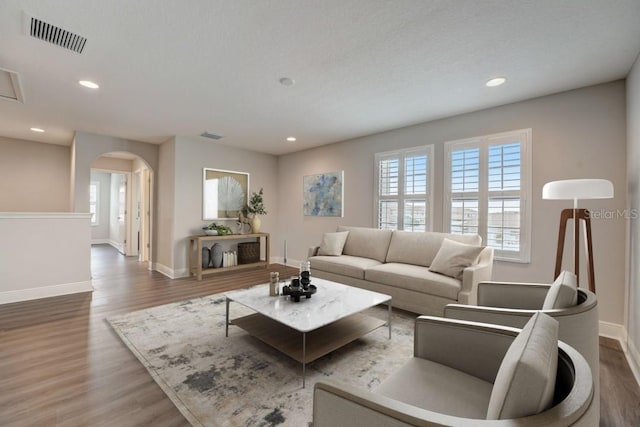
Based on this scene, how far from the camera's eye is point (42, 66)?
2.50 metres

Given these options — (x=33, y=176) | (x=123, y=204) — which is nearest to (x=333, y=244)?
(x=33, y=176)

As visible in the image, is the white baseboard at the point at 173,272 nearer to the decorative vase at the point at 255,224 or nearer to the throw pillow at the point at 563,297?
the decorative vase at the point at 255,224

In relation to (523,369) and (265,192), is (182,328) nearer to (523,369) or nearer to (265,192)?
(523,369)

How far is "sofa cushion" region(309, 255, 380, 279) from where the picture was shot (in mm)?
3622

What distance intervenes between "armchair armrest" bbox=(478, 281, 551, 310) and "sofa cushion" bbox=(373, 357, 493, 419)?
36.6 inches

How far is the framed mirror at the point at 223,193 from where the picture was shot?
5262 mm

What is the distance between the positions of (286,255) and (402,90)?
14.1 ft

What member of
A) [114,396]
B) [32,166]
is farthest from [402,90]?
[32,166]

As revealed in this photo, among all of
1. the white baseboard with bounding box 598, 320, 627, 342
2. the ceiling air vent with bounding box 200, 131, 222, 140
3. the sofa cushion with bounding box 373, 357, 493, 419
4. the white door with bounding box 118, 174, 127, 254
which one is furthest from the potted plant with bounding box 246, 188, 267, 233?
the white baseboard with bounding box 598, 320, 627, 342

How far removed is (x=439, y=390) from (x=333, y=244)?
3114 mm

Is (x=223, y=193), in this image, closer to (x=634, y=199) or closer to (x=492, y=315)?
(x=492, y=315)

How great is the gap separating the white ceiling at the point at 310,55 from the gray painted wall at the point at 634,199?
10.2 inches

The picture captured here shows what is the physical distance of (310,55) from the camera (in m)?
2.32

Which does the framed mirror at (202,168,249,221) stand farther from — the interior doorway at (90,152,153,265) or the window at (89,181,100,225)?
the window at (89,181,100,225)
